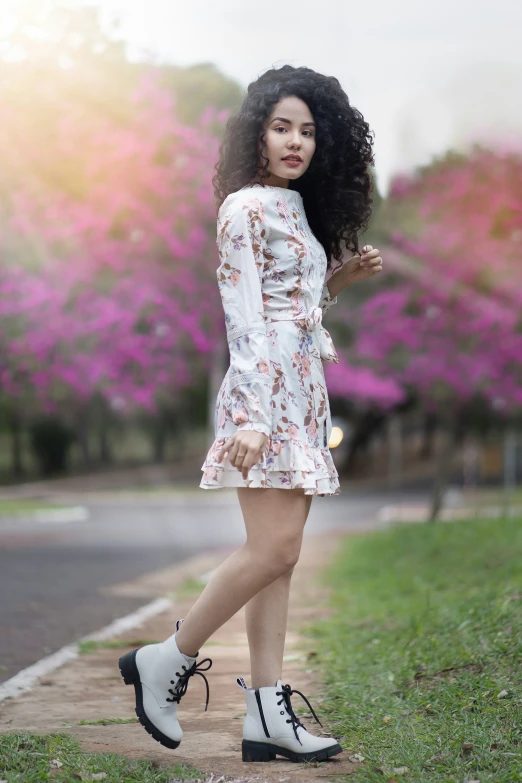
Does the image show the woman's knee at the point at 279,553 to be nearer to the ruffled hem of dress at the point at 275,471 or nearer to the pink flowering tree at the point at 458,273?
the ruffled hem of dress at the point at 275,471

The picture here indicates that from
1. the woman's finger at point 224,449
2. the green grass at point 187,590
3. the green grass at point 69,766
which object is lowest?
the green grass at point 187,590

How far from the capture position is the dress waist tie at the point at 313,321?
3393 millimetres

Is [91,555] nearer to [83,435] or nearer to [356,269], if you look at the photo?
[356,269]

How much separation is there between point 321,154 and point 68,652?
3.08 metres

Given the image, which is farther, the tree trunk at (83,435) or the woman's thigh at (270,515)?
the tree trunk at (83,435)

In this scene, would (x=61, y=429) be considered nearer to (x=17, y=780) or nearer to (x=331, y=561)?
(x=331, y=561)

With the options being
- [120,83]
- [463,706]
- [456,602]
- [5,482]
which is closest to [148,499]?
[5,482]

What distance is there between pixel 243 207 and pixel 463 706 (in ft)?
5.80

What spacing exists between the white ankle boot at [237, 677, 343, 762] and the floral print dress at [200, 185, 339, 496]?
64 cm

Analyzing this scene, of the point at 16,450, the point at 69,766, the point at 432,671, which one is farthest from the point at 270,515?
the point at 16,450

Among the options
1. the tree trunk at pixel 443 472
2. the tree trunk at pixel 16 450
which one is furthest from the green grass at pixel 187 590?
the tree trunk at pixel 16 450

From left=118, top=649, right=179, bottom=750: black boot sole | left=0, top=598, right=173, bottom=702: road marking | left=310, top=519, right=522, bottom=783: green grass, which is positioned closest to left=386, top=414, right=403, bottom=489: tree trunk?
left=310, top=519, right=522, bottom=783: green grass

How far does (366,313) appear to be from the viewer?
15188 millimetres

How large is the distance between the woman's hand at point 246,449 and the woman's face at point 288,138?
2.82 ft
